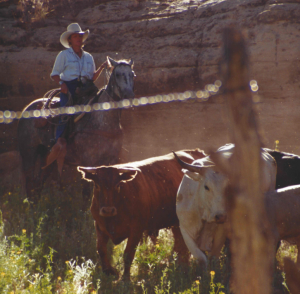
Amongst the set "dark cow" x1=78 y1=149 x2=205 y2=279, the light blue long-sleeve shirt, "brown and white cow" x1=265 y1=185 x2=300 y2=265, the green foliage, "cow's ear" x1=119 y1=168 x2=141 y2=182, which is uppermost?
the light blue long-sleeve shirt

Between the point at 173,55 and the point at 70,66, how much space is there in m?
2.74

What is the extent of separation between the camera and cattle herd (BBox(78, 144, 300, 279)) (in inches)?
164

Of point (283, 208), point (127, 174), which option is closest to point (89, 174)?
point (127, 174)

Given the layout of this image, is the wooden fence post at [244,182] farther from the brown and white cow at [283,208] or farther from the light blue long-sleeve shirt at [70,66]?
the light blue long-sleeve shirt at [70,66]

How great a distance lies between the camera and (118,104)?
720cm

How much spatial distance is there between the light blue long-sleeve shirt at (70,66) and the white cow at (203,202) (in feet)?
13.0

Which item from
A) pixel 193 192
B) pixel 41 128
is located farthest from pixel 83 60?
pixel 193 192

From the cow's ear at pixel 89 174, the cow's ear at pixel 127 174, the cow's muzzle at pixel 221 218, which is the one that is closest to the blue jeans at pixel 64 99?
the cow's ear at pixel 89 174

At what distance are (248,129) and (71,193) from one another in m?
7.75

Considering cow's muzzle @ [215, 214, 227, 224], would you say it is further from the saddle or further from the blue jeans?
the blue jeans

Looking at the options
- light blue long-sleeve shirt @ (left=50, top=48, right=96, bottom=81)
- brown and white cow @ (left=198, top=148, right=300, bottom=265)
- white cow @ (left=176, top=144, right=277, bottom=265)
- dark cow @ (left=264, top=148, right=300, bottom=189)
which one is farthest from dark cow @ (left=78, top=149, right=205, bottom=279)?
light blue long-sleeve shirt @ (left=50, top=48, right=96, bottom=81)

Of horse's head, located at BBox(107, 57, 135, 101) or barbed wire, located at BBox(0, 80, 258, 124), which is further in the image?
barbed wire, located at BBox(0, 80, 258, 124)

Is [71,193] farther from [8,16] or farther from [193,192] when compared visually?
[8,16]

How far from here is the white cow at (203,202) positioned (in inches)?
159
